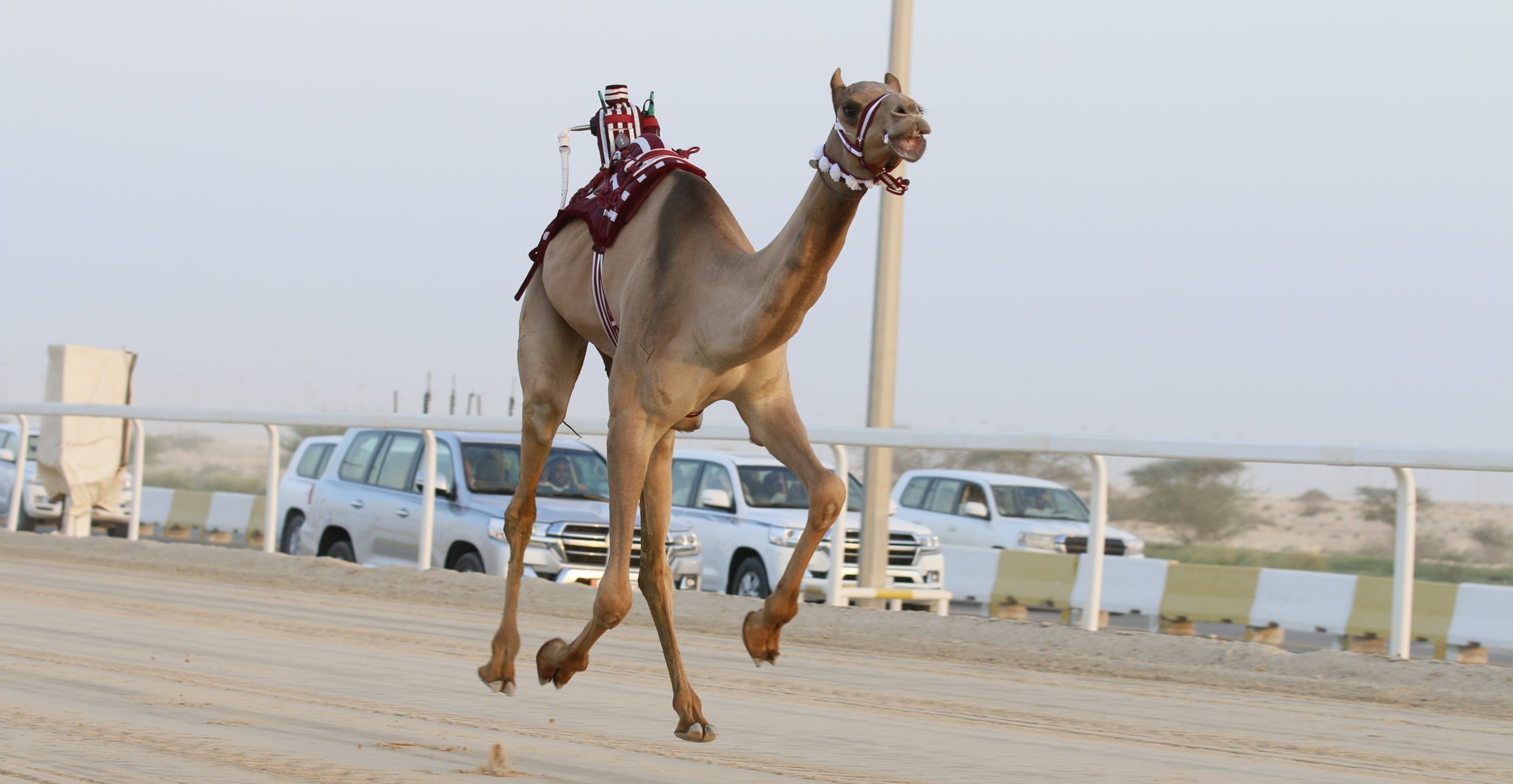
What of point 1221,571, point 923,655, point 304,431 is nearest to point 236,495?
point 1221,571

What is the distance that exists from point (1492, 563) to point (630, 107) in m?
37.3

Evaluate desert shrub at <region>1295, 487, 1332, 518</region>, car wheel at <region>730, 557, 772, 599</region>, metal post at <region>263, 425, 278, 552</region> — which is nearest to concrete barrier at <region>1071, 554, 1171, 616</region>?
car wheel at <region>730, 557, 772, 599</region>

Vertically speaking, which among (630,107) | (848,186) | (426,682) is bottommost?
(426,682)

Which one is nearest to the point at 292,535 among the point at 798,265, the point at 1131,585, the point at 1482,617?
the point at 1131,585

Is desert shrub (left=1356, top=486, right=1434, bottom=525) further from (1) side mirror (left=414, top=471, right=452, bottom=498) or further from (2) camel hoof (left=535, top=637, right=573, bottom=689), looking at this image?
(2) camel hoof (left=535, top=637, right=573, bottom=689)

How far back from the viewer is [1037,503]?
2683cm

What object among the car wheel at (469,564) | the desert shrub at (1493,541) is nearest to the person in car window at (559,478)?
the car wheel at (469,564)

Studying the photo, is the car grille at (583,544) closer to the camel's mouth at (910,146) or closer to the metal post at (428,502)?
the metal post at (428,502)

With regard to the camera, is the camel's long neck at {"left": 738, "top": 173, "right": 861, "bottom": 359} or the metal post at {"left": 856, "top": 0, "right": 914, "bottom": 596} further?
the metal post at {"left": 856, "top": 0, "right": 914, "bottom": 596}

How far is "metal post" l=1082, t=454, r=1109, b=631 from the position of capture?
12469 mm

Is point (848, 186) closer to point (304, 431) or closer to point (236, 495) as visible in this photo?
point (236, 495)

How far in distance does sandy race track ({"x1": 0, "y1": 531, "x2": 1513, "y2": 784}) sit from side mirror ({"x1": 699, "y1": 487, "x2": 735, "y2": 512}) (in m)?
4.89

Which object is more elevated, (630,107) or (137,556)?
(630,107)

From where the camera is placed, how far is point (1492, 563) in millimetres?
40125
